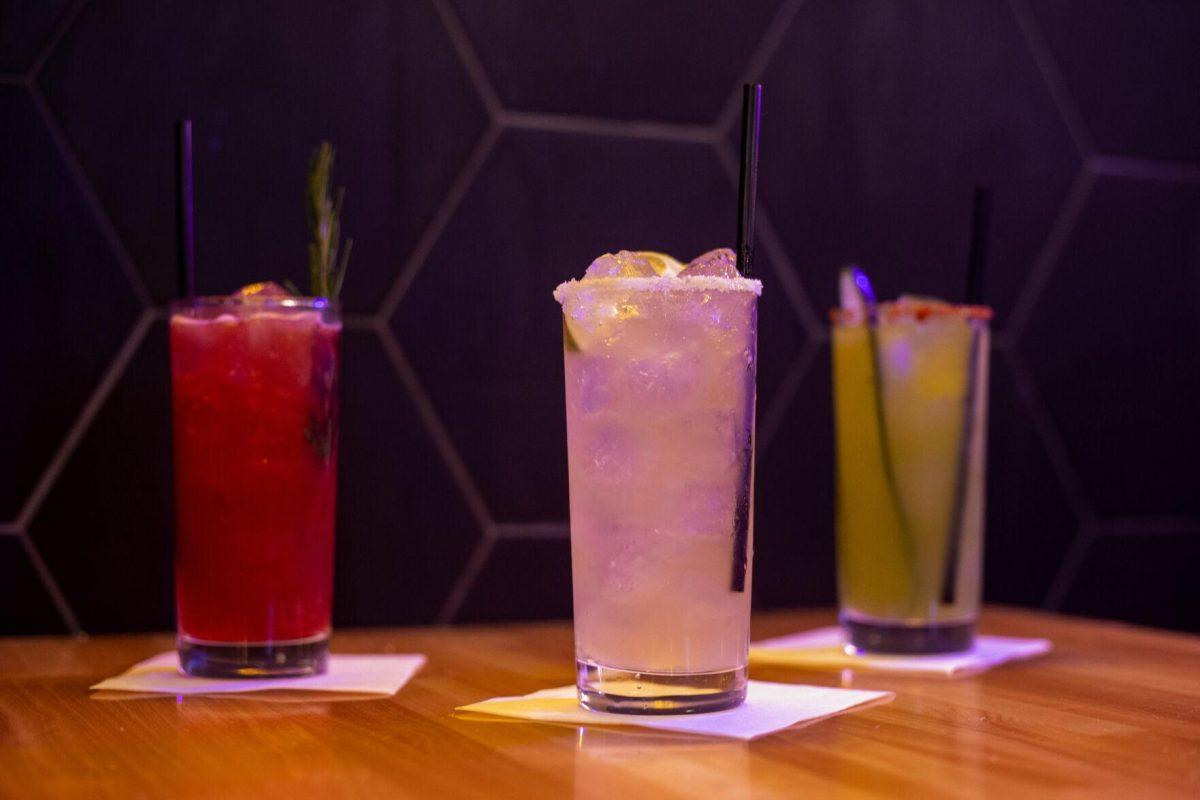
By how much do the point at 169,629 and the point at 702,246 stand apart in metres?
0.86

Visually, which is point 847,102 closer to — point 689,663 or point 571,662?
point 571,662

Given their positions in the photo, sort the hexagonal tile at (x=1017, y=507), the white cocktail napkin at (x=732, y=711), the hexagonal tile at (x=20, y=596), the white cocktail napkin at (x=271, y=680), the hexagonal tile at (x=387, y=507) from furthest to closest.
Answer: the hexagonal tile at (x=1017, y=507), the hexagonal tile at (x=387, y=507), the hexagonal tile at (x=20, y=596), the white cocktail napkin at (x=271, y=680), the white cocktail napkin at (x=732, y=711)

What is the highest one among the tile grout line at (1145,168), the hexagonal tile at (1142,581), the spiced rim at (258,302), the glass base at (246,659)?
the tile grout line at (1145,168)

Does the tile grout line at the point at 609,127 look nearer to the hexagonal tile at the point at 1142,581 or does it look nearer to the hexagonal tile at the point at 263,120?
the hexagonal tile at the point at 263,120

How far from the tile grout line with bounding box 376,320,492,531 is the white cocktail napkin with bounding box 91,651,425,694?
397mm

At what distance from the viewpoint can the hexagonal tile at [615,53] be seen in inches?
66.3

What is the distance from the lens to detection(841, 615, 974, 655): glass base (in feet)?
4.42

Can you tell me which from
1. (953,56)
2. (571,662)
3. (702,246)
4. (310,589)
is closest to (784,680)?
(571,662)

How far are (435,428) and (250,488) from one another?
19.0 inches

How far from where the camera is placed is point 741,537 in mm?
992

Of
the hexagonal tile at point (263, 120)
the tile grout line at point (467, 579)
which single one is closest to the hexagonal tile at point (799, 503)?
the tile grout line at point (467, 579)

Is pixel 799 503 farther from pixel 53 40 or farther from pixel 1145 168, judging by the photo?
pixel 53 40

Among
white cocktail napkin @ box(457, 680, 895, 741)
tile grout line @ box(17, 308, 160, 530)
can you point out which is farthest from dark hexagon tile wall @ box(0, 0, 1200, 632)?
white cocktail napkin @ box(457, 680, 895, 741)

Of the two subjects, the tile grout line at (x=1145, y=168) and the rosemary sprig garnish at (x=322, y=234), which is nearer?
the rosemary sprig garnish at (x=322, y=234)
